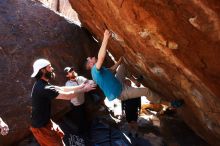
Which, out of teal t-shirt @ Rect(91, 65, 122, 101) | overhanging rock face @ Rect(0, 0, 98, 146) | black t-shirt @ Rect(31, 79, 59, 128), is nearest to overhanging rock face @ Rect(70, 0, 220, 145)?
teal t-shirt @ Rect(91, 65, 122, 101)

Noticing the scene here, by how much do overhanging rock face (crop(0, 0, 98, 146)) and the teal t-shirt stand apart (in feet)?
6.45

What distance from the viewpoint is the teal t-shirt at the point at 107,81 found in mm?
5582

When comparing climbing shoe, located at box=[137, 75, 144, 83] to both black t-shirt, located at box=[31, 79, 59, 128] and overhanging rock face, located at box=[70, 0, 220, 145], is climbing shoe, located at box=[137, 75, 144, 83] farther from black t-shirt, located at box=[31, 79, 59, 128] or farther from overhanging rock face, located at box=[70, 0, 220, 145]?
black t-shirt, located at box=[31, 79, 59, 128]

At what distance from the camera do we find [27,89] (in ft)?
23.2

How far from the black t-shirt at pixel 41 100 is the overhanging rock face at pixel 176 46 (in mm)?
1582

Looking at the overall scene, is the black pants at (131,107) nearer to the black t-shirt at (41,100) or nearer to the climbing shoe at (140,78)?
the climbing shoe at (140,78)

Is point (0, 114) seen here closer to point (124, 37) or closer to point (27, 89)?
point (27, 89)

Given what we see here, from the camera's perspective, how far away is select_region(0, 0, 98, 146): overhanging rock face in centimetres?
675

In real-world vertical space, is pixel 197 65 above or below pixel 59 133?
above

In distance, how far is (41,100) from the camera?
5.12m

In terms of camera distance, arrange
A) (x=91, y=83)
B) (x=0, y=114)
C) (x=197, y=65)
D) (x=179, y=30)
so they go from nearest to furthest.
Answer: (x=179, y=30) < (x=197, y=65) < (x=91, y=83) < (x=0, y=114)

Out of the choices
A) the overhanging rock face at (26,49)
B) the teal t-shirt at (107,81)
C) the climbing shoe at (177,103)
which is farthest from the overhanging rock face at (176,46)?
the overhanging rock face at (26,49)

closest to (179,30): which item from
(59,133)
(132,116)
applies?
(59,133)

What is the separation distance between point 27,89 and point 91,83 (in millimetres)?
2490
